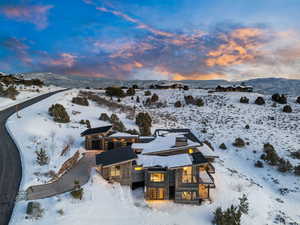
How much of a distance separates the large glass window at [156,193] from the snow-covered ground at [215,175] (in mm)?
957

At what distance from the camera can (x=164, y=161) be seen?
20.1m

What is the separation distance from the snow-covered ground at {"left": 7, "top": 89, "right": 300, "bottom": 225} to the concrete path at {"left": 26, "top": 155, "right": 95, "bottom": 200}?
809 mm

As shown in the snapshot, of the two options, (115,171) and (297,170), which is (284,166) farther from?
(115,171)

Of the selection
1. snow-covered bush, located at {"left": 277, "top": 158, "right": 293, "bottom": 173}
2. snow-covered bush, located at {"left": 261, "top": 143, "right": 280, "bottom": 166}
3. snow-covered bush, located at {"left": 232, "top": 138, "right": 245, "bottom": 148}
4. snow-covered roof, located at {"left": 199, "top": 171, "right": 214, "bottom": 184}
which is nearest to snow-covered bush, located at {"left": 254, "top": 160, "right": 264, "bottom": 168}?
snow-covered bush, located at {"left": 261, "top": 143, "right": 280, "bottom": 166}

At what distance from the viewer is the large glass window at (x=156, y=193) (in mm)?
19102

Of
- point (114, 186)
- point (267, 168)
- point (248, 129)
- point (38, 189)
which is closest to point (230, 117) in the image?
point (248, 129)

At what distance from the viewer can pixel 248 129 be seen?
1519 inches

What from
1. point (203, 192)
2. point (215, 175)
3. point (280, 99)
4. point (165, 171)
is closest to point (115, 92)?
point (215, 175)

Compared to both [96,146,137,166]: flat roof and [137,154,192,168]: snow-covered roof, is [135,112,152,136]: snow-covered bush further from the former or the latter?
[137,154,192,168]: snow-covered roof

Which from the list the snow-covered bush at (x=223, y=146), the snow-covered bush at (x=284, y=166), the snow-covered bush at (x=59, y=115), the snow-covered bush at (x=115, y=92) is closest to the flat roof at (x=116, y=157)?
the snow-covered bush at (x=59, y=115)

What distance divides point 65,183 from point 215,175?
55.2 feet

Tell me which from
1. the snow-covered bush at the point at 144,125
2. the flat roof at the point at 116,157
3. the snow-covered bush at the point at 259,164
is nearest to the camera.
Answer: the flat roof at the point at 116,157

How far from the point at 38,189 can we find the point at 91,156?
369 inches

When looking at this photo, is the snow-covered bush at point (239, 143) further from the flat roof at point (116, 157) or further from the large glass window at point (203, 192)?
the flat roof at point (116, 157)
